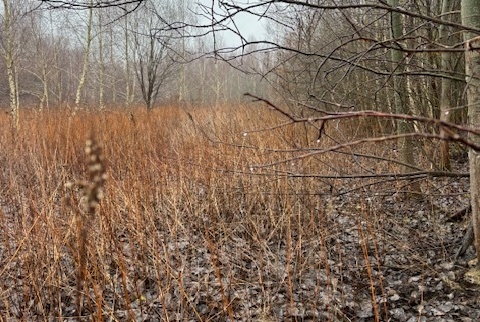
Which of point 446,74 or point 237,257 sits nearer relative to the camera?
point 237,257

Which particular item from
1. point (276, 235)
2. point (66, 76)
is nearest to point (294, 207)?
point (276, 235)

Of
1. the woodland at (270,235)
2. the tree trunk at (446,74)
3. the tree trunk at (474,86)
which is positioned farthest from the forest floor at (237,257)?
the tree trunk at (446,74)

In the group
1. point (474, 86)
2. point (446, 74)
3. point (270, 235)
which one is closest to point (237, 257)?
point (270, 235)

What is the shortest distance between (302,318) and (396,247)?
1.06 m

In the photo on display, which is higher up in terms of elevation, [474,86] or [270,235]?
[474,86]

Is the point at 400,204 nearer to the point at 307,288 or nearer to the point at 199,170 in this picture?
the point at 307,288

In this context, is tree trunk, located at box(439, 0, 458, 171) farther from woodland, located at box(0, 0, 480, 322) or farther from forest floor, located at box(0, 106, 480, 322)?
forest floor, located at box(0, 106, 480, 322)

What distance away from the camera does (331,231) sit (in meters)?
2.76

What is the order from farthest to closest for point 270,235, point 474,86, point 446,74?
point 446,74, point 270,235, point 474,86

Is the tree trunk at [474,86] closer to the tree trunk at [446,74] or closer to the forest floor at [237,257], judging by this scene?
the forest floor at [237,257]

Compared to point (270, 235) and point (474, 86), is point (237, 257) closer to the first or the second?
point (270, 235)

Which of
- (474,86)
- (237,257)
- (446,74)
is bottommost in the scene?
(237,257)

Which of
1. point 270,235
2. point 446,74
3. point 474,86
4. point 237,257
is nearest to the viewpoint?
point 474,86

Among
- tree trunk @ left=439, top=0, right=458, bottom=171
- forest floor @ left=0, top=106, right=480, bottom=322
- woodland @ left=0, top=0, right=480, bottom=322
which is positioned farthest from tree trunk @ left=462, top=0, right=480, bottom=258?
tree trunk @ left=439, top=0, right=458, bottom=171
